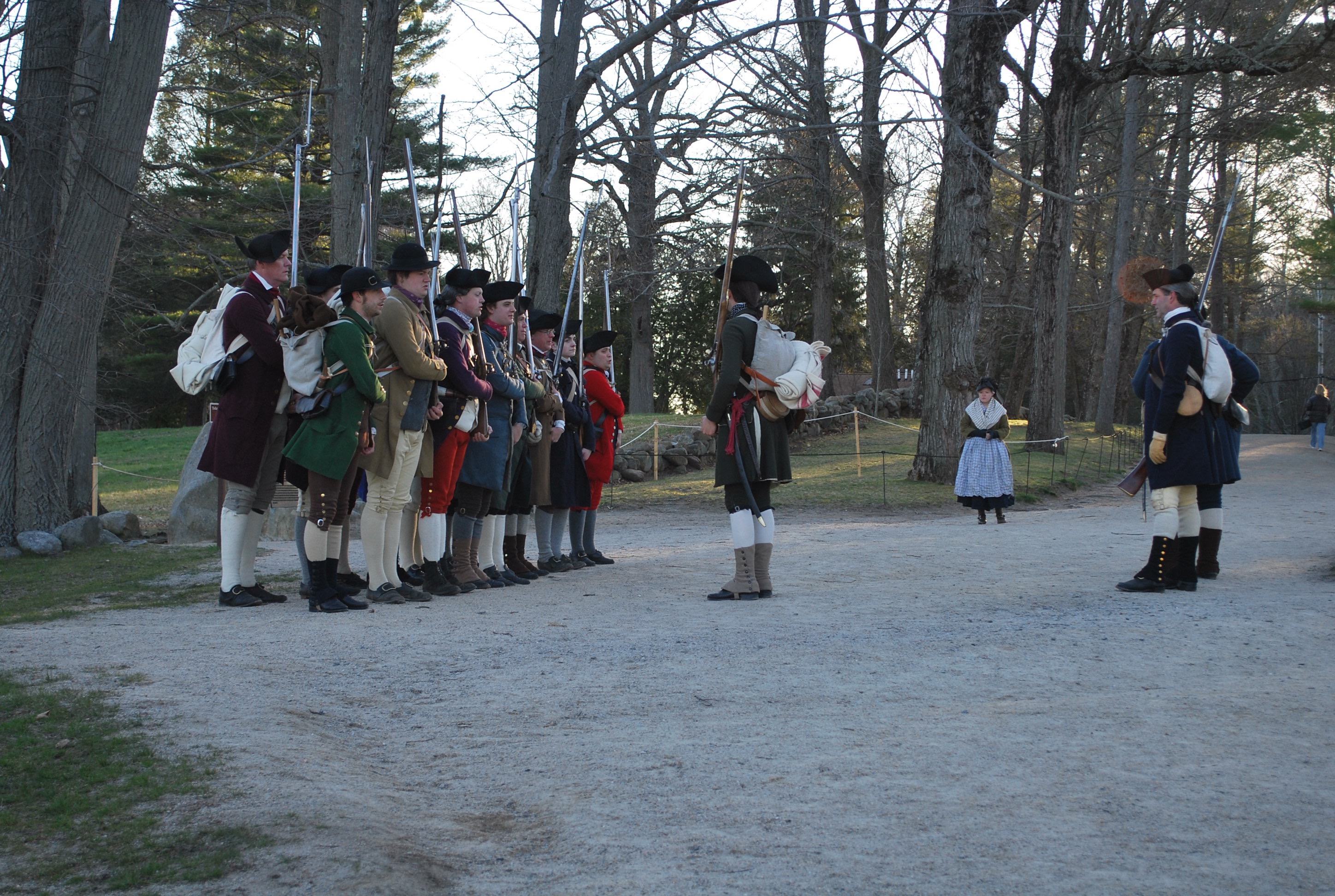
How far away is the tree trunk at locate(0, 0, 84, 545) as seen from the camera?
10281 millimetres

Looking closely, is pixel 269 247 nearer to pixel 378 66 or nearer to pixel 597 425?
pixel 597 425

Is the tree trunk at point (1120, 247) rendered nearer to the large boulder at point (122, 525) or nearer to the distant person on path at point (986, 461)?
the distant person on path at point (986, 461)

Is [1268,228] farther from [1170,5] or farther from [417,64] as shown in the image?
[417,64]

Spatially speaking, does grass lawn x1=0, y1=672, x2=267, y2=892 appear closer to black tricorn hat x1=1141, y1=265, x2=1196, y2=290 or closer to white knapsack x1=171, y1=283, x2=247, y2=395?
white knapsack x1=171, y1=283, x2=247, y2=395

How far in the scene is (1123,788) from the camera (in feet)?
11.2

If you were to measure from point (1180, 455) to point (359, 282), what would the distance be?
18.0 ft

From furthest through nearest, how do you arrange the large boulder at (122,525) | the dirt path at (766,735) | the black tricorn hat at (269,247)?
1. the large boulder at (122,525)
2. the black tricorn hat at (269,247)
3. the dirt path at (766,735)

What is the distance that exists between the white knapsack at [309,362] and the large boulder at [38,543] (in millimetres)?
4753

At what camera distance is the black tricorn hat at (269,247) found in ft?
21.9

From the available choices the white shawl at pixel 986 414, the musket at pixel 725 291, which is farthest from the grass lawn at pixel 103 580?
the white shawl at pixel 986 414

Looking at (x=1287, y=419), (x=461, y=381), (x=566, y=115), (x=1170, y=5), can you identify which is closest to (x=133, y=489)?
(x=566, y=115)

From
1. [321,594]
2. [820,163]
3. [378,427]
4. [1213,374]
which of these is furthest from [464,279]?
[820,163]

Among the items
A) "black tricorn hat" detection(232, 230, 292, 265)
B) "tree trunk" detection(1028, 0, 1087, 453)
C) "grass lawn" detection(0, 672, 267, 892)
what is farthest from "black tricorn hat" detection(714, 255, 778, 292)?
"tree trunk" detection(1028, 0, 1087, 453)

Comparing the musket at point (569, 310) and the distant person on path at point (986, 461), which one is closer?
the musket at point (569, 310)
